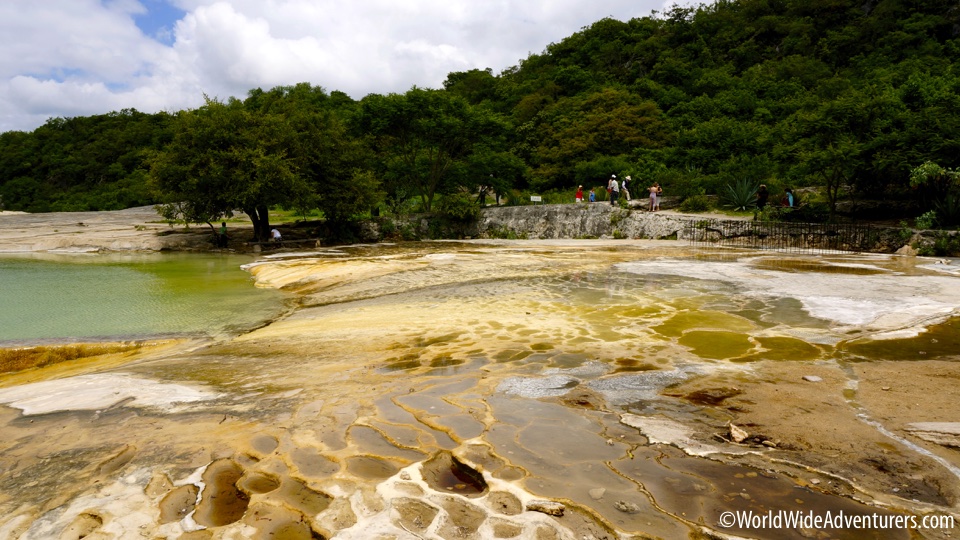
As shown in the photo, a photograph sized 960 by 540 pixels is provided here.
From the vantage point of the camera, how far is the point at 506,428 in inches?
162

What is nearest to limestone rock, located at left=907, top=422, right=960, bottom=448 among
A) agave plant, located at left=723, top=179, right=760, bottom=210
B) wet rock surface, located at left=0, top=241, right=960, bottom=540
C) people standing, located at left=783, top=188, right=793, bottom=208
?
wet rock surface, located at left=0, top=241, right=960, bottom=540

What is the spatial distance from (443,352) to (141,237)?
78.2 feet

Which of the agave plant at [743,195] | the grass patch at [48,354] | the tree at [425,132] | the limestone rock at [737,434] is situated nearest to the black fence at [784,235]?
the agave plant at [743,195]

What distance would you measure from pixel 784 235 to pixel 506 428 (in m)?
18.0

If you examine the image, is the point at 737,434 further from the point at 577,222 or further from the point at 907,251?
the point at 577,222

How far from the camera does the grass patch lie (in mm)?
7414

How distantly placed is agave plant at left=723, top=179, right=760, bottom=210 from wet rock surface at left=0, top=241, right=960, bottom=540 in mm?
14872

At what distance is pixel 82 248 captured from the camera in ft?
75.9

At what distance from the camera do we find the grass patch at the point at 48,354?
741cm

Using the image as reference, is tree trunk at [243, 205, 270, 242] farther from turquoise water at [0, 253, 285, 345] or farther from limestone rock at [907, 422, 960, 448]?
limestone rock at [907, 422, 960, 448]

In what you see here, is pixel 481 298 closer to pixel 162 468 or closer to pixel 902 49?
pixel 162 468

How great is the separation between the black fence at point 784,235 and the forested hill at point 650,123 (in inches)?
71.1

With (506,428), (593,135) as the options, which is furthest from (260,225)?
(506,428)

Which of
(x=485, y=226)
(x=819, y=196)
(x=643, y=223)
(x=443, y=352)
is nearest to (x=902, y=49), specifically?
(x=819, y=196)
